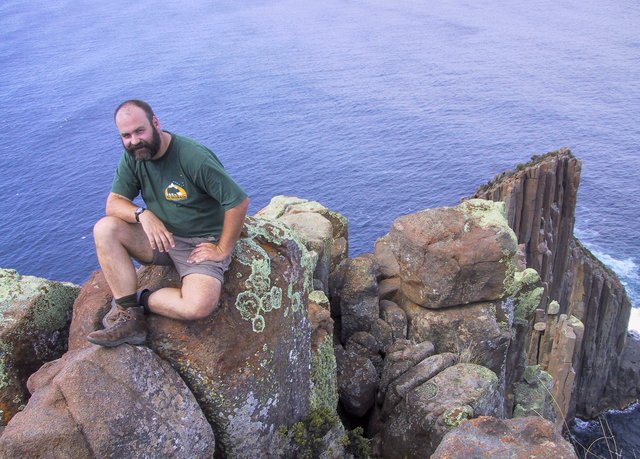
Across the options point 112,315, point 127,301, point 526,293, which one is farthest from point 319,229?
point 112,315

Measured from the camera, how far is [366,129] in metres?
96.8

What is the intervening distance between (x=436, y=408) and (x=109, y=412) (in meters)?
8.34

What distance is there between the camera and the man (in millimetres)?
11180

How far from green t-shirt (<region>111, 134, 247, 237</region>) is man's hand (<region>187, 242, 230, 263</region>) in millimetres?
380

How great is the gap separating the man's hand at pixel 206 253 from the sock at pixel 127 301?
1.28m

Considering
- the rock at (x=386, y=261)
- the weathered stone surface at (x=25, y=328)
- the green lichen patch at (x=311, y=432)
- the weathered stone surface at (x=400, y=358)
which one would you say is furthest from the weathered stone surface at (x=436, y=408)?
the weathered stone surface at (x=25, y=328)

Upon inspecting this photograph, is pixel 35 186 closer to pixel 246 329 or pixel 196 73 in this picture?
pixel 196 73

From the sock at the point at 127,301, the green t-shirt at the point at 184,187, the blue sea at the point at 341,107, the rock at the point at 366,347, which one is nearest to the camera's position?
the green t-shirt at the point at 184,187

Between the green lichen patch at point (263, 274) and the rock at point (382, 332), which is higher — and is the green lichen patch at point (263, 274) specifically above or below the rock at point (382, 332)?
above

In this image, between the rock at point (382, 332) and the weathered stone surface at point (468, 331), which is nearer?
the rock at point (382, 332)

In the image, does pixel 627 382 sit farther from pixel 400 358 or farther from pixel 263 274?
pixel 263 274

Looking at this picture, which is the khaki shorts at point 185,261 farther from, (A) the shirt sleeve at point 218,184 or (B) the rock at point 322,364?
(B) the rock at point 322,364

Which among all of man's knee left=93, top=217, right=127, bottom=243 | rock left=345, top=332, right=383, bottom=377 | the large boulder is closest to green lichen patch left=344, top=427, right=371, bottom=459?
rock left=345, top=332, right=383, bottom=377

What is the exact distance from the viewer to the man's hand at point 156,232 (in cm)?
1155
